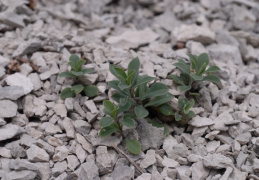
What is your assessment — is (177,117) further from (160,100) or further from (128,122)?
(128,122)

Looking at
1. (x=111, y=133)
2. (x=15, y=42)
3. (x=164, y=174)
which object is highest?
(x=15, y=42)

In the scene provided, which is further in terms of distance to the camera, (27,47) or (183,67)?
(27,47)

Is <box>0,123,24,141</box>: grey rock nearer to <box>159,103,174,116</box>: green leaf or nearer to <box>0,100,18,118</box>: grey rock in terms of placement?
<box>0,100,18,118</box>: grey rock

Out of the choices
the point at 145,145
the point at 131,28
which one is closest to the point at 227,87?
the point at 145,145

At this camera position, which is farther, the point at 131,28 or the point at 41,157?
the point at 131,28

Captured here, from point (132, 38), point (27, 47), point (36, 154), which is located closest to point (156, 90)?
point (36, 154)

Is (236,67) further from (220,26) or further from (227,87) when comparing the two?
(220,26)
